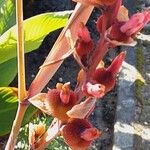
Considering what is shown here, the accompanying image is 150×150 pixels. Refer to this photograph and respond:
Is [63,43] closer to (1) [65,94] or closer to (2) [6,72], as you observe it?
(1) [65,94]

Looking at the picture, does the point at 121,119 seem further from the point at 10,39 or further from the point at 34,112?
the point at 10,39

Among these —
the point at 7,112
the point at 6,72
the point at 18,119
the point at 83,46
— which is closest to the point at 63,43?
the point at 83,46

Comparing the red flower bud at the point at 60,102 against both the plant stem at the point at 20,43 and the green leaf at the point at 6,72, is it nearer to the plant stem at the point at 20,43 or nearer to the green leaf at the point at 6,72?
the plant stem at the point at 20,43

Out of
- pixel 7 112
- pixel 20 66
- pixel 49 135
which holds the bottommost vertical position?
pixel 7 112

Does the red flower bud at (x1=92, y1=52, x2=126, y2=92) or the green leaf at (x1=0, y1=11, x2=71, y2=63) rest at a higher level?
the red flower bud at (x1=92, y1=52, x2=126, y2=92)

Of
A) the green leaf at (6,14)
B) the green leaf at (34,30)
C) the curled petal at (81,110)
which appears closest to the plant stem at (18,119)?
the curled petal at (81,110)

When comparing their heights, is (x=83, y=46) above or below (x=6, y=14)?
above

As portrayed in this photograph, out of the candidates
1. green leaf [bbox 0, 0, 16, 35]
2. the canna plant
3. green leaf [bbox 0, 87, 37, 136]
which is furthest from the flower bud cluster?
green leaf [bbox 0, 0, 16, 35]

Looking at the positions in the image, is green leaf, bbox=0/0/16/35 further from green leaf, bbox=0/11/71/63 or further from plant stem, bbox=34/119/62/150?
plant stem, bbox=34/119/62/150
